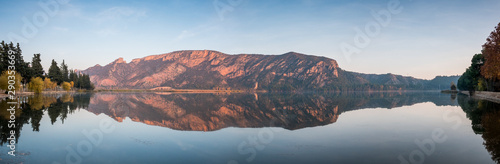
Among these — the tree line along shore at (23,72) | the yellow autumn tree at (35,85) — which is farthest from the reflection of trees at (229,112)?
the yellow autumn tree at (35,85)

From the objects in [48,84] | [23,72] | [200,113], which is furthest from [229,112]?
[48,84]

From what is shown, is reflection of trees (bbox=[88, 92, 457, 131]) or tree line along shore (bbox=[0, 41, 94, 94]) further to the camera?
Result: tree line along shore (bbox=[0, 41, 94, 94])

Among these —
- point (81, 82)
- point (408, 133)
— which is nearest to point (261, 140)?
point (408, 133)

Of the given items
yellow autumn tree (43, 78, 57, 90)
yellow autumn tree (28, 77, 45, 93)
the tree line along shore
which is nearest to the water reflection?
the tree line along shore

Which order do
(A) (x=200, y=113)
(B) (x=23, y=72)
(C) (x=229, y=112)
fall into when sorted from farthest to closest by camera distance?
(B) (x=23, y=72)
(C) (x=229, y=112)
(A) (x=200, y=113)

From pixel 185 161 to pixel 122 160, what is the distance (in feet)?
9.09

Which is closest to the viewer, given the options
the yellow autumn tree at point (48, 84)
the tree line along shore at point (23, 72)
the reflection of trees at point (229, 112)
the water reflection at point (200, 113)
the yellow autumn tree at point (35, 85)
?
the water reflection at point (200, 113)

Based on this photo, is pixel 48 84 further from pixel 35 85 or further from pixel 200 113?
pixel 200 113

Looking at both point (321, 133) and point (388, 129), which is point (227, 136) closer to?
point (321, 133)

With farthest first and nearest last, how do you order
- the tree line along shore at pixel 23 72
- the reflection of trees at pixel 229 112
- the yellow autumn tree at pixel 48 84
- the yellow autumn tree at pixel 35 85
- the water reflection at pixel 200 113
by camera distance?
the yellow autumn tree at pixel 48 84 → the yellow autumn tree at pixel 35 85 → the tree line along shore at pixel 23 72 → the reflection of trees at pixel 229 112 → the water reflection at pixel 200 113

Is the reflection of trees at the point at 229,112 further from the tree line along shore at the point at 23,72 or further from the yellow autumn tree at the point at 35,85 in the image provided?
the yellow autumn tree at the point at 35,85

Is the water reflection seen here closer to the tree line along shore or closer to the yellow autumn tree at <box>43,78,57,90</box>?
the tree line along shore

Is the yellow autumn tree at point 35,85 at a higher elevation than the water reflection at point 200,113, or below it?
higher

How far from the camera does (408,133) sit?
1839cm
